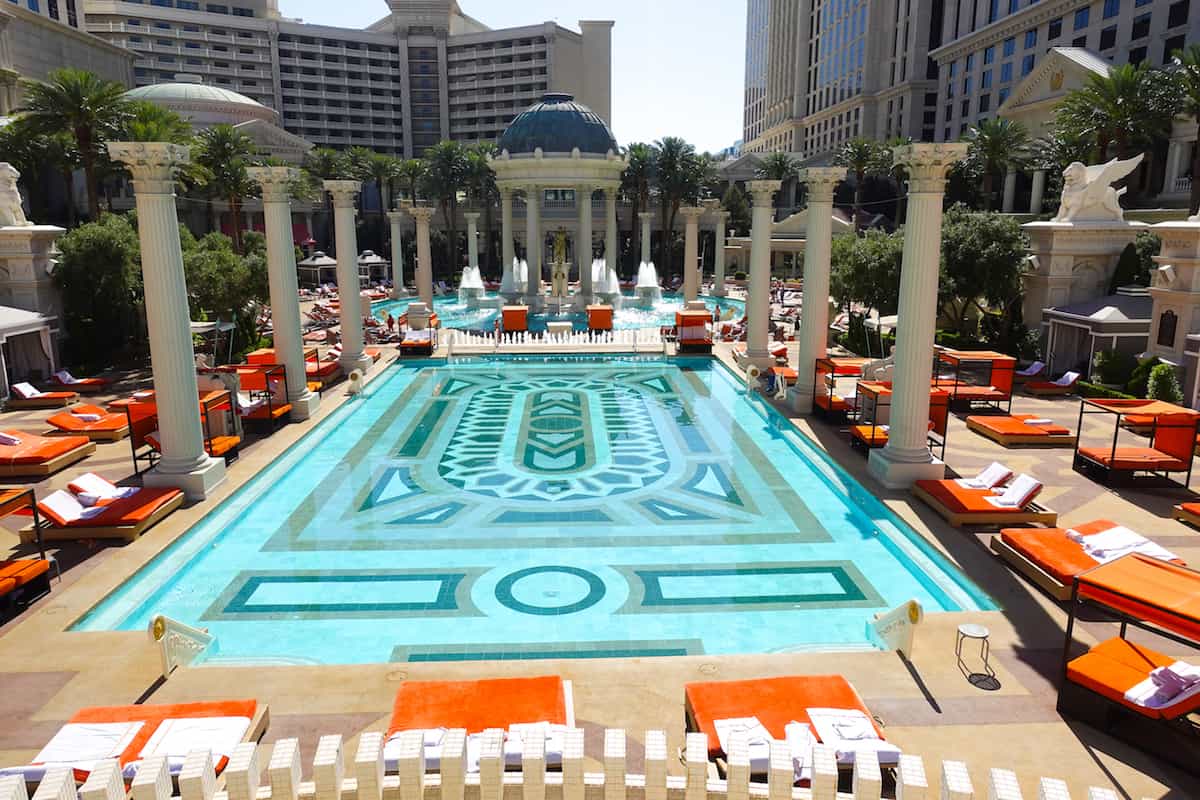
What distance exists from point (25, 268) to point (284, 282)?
11119 millimetres

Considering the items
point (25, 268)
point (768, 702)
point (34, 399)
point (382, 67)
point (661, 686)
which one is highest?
point (382, 67)

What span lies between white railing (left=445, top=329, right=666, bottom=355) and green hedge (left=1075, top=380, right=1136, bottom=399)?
1496 centimetres

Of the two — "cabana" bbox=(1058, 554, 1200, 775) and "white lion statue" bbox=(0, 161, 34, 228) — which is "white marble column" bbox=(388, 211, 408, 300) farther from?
"cabana" bbox=(1058, 554, 1200, 775)

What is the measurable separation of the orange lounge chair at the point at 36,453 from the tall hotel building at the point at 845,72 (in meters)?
84.9

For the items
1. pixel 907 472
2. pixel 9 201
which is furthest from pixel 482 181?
pixel 907 472

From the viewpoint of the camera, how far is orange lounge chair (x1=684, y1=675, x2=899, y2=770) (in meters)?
7.34

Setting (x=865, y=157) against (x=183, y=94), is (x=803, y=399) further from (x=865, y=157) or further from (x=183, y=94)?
(x=183, y=94)

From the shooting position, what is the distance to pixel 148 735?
718 cm

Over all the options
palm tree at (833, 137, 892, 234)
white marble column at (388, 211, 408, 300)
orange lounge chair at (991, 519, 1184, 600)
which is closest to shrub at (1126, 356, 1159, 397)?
orange lounge chair at (991, 519, 1184, 600)

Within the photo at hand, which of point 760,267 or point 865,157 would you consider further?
point 865,157

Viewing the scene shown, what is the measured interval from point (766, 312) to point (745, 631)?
17.6 m

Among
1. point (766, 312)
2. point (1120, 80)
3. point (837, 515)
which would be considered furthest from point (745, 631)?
point (1120, 80)

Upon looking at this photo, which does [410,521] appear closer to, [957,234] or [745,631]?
[745,631]

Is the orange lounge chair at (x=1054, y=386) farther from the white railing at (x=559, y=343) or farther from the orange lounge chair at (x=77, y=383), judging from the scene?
the orange lounge chair at (x=77, y=383)
